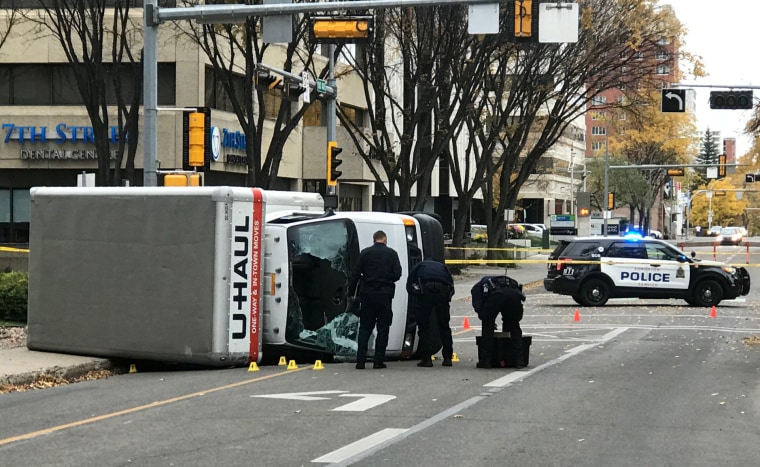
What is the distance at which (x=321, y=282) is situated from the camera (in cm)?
1584

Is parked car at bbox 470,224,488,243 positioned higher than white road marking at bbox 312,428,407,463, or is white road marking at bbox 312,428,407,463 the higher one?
parked car at bbox 470,224,488,243

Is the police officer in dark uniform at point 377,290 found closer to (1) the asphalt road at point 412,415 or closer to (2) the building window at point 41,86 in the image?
(1) the asphalt road at point 412,415

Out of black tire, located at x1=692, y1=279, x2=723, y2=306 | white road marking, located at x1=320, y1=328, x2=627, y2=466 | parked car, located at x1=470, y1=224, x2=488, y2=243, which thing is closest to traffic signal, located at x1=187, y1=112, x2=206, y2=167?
white road marking, located at x1=320, y1=328, x2=627, y2=466

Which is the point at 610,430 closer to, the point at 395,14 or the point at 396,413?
the point at 396,413

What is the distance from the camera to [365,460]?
28.3 ft

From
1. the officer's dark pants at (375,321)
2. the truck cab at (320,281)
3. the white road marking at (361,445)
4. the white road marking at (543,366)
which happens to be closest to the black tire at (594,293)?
the white road marking at (543,366)

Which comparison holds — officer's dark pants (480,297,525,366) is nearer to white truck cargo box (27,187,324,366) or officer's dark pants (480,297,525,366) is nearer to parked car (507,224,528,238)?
white truck cargo box (27,187,324,366)

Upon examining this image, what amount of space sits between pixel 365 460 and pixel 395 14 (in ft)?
88.4

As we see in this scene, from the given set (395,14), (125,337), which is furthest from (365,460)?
(395,14)

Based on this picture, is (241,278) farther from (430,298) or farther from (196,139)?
(196,139)

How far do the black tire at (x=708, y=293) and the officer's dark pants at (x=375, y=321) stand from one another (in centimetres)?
1629

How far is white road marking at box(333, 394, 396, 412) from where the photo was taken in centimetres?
1130

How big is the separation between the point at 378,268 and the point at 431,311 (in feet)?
3.78

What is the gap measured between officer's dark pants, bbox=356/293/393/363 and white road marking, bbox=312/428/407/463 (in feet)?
16.5
